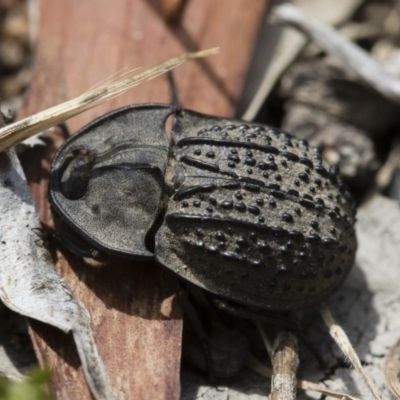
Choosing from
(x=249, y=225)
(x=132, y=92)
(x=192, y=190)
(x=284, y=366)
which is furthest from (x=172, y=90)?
(x=284, y=366)

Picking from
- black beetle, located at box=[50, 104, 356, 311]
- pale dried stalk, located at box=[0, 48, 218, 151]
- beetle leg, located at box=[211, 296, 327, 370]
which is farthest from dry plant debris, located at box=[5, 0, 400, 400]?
pale dried stalk, located at box=[0, 48, 218, 151]

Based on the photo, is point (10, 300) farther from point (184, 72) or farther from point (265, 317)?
point (184, 72)

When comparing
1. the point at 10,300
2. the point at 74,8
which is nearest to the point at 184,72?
the point at 74,8

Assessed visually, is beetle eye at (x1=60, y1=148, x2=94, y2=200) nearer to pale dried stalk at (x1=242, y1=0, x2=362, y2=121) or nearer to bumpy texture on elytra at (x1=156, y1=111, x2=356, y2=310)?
bumpy texture on elytra at (x1=156, y1=111, x2=356, y2=310)

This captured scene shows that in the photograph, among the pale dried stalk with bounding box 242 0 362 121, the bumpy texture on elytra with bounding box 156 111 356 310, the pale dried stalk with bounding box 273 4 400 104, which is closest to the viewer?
the bumpy texture on elytra with bounding box 156 111 356 310

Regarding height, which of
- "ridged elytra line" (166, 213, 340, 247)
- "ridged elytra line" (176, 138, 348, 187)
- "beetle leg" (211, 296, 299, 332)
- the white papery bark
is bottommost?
"beetle leg" (211, 296, 299, 332)

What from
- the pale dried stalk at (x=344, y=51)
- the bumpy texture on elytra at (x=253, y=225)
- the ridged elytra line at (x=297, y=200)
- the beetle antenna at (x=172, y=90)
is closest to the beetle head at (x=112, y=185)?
the bumpy texture on elytra at (x=253, y=225)

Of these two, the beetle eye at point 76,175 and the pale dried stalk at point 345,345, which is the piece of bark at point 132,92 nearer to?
the beetle eye at point 76,175
